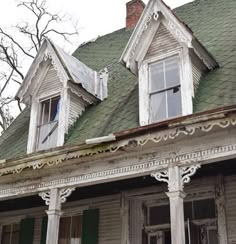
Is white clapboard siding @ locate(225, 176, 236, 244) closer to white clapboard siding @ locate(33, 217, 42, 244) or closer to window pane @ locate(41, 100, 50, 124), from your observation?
window pane @ locate(41, 100, 50, 124)

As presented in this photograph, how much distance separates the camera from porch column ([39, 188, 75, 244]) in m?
8.51

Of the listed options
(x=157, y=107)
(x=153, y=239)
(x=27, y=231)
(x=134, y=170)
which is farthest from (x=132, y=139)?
(x=27, y=231)

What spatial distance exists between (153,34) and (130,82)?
233 cm

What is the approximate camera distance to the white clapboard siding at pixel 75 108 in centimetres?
1088

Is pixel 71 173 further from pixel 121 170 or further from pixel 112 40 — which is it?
pixel 112 40

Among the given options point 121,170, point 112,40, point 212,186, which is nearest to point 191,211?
point 212,186

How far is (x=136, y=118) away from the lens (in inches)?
370

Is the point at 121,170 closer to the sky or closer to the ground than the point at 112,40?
closer to the ground

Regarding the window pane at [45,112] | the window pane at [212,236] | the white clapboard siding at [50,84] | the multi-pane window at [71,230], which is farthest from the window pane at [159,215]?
the white clapboard siding at [50,84]

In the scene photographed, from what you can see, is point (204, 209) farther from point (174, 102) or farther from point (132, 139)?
point (132, 139)

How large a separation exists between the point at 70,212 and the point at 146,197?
237cm

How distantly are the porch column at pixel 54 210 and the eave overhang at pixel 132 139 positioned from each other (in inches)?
24.8

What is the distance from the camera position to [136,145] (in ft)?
25.0

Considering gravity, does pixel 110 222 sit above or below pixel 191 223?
above
